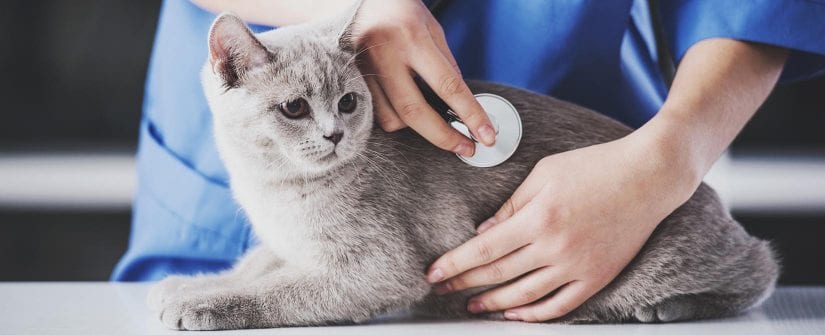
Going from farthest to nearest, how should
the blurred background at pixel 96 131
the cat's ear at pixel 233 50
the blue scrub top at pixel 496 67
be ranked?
the blurred background at pixel 96 131 < the blue scrub top at pixel 496 67 < the cat's ear at pixel 233 50

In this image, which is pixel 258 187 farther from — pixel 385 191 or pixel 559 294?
pixel 559 294

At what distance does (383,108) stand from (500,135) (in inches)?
7.1

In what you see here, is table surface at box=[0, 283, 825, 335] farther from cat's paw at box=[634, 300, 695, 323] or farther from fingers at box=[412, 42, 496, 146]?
fingers at box=[412, 42, 496, 146]

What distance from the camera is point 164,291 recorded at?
125 cm

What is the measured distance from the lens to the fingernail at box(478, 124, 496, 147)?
1.17 metres

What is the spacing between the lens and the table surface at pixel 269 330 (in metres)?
1.13

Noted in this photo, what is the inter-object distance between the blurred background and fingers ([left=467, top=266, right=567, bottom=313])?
1310mm

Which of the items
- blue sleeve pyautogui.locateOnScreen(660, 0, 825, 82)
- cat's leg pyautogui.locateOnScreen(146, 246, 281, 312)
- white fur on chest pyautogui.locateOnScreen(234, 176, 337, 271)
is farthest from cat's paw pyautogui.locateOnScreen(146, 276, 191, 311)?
blue sleeve pyautogui.locateOnScreen(660, 0, 825, 82)

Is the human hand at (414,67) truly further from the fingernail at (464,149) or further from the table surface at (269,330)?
the table surface at (269,330)

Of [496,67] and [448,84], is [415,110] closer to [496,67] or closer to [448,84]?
[448,84]

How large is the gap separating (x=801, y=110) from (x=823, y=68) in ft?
4.16

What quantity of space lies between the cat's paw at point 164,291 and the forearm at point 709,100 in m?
0.72

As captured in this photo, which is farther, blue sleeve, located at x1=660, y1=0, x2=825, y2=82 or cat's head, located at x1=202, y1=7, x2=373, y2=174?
blue sleeve, located at x1=660, y1=0, x2=825, y2=82

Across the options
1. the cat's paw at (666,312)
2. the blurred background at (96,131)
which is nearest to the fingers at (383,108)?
the cat's paw at (666,312)
